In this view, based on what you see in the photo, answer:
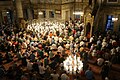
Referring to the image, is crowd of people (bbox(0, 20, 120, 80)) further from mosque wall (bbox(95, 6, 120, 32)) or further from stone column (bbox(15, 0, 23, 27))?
stone column (bbox(15, 0, 23, 27))

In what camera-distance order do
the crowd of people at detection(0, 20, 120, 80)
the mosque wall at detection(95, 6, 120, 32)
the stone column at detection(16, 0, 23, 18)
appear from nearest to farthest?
the crowd of people at detection(0, 20, 120, 80) → the mosque wall at detection(95, 6, 120, 32) → the stone column at detection(16, 0, 23, 18)

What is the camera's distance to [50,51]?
48.4 feet

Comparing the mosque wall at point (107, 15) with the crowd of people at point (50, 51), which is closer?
the crowd of people at point (50, 51)

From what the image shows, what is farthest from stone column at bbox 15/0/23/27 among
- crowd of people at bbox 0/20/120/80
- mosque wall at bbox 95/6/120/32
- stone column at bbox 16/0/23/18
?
mosque wall at bbox 95/6/120/32

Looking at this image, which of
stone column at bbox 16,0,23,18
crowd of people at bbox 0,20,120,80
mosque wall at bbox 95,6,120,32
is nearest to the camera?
crowd of people at bbox 0,20,120,80

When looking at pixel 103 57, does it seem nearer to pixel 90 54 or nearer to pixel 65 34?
pixel 90 54

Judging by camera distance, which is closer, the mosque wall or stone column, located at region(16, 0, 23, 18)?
the mosque wall

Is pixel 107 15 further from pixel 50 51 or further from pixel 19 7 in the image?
pixel 19 7

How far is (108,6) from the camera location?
750 inches

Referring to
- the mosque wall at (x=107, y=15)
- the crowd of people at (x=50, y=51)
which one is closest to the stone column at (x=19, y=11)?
the crowd of people at (x=50, y=51)

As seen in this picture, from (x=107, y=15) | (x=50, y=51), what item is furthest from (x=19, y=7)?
(x=107, y=15)

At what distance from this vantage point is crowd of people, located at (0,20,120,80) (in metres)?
11.7

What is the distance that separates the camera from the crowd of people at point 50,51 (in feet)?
38.5

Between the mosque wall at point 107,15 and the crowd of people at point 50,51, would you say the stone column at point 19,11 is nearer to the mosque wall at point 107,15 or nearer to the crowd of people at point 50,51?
the crowd of people at point 50,51
